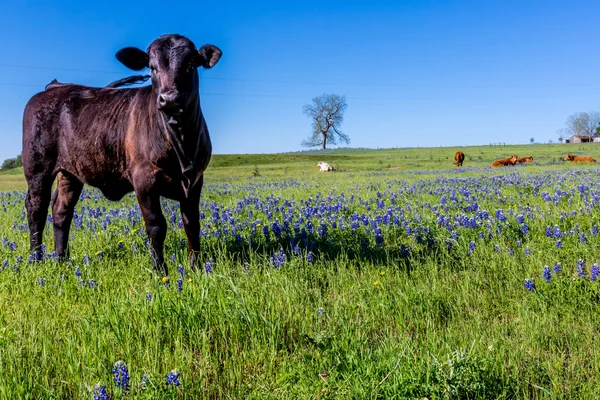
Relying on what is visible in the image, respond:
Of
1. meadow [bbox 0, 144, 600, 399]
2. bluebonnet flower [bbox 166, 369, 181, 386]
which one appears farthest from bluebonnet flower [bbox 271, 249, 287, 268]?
bluebonnet flower [bbox 166, 369, 181, 386]

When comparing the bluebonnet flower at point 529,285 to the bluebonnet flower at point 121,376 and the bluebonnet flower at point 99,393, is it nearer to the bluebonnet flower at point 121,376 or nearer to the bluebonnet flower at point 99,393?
the bluebonnet flower at point 121,376

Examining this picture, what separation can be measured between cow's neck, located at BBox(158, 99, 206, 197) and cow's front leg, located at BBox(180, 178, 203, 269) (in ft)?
0.78

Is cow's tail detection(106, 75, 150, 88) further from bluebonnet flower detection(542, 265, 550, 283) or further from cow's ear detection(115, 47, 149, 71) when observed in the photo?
bluebonnet flower detection(542, 265, 550, 283)

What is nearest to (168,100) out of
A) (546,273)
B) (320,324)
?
(320,324)

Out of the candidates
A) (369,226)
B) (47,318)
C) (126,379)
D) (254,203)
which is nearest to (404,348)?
(126,379)

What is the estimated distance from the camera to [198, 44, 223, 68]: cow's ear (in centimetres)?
496

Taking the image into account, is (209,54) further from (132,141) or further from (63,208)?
(63,208)

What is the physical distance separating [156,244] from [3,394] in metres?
2.63

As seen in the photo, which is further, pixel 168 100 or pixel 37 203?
pixel 37 203

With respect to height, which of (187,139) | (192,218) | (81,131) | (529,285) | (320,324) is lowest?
(320,324)

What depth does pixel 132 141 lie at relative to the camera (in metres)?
5.18

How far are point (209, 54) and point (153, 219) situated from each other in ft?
6.44

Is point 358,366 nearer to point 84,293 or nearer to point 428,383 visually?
point 428,383

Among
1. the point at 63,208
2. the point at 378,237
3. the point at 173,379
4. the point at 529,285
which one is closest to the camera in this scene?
the point at 173,379
